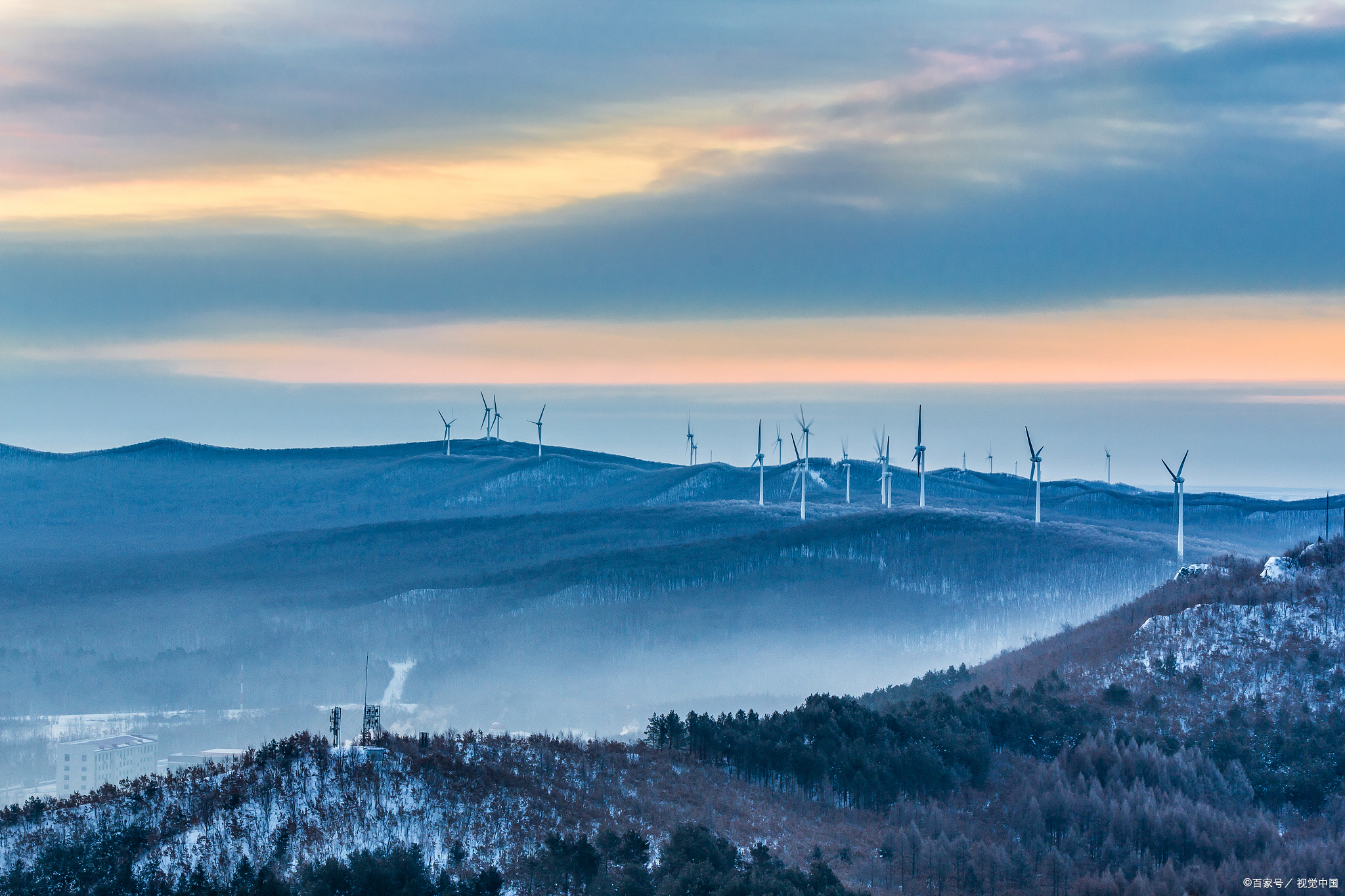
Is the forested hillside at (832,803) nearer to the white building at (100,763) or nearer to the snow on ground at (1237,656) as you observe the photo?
the snow on ground at (1237,656)

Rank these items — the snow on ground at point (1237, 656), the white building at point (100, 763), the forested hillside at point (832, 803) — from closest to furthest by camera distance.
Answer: the forested hillside at point (832, 803) → the snow on ground at point (1237, 656) → the white building at point (100, 763)

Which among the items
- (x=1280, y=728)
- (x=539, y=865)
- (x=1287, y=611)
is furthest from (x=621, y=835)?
(x=1287, y=611)

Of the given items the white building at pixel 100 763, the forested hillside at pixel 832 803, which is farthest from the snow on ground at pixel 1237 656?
the white building at pixel 100 763

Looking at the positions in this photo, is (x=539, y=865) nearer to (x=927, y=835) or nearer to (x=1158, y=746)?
(x=927, y=835)

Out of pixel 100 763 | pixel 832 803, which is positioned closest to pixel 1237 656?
pixel 832 803

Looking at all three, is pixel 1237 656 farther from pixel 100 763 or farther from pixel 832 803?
pixel 100 763

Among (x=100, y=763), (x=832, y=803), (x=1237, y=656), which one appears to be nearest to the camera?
(x=832, y=803)

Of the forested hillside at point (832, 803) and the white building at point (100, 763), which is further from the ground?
the forested hillside at point (832, 803)

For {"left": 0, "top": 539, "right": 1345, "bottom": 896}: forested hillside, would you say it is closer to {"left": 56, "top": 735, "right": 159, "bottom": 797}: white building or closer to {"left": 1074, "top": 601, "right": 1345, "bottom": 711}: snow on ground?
{"left": 1074, "top": 601, "right": 1345, "bottom": 711}: snow on ground
